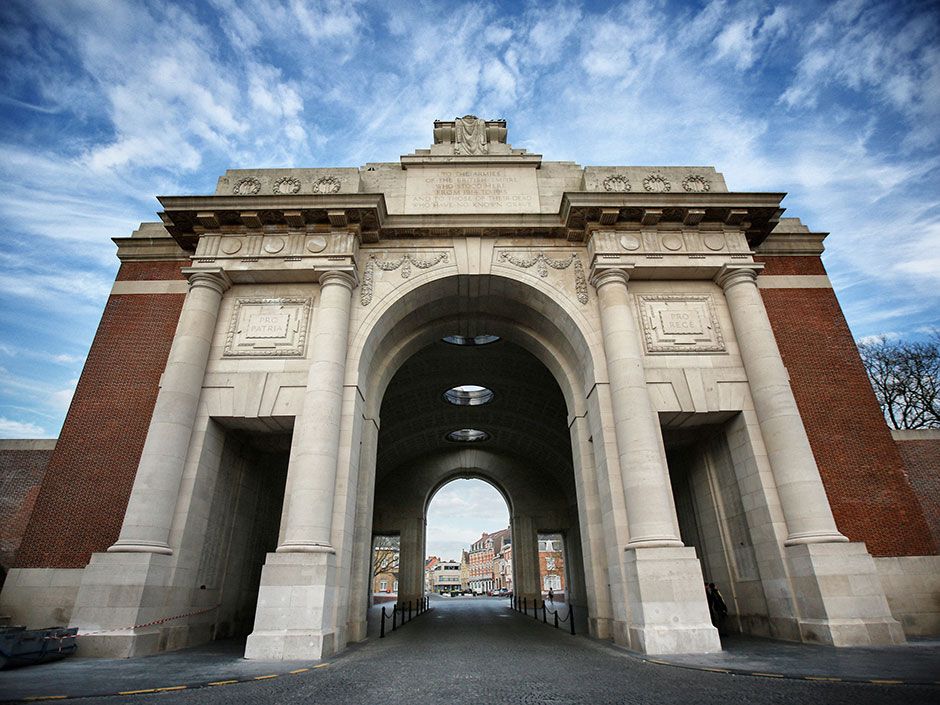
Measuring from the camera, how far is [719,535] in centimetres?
1417

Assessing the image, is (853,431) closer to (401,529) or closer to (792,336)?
(792,336)

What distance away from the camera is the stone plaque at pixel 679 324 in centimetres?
1385

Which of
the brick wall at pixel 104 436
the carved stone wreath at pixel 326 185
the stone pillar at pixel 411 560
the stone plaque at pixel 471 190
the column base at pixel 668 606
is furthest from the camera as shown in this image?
the stone pillar at pixel 411 560

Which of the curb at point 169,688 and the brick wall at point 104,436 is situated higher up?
the brick wall at point 104,436

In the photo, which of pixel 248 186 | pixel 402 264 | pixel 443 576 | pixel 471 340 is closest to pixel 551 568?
pixel 443 576

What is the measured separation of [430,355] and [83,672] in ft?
52.5

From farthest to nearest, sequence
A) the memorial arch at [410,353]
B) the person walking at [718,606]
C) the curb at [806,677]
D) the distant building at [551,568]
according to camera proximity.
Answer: the distant building at [551,568] < the person walking at [718,606] < the memorial arch at [410,353] < the curb at [806,677]

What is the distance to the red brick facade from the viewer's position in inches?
557

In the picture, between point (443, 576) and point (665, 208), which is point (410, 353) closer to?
point (665, 208)

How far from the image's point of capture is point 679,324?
1414 centimetres

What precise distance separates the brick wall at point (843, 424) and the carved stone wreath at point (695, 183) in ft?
11.7

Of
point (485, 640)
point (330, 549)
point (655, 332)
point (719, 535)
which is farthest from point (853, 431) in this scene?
point (330, 549)

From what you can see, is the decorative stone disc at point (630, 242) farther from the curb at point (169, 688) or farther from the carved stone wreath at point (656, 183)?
the curb at point (169, 688)

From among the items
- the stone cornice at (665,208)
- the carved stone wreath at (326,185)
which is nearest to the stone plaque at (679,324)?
the stone cornice at (665,208)
